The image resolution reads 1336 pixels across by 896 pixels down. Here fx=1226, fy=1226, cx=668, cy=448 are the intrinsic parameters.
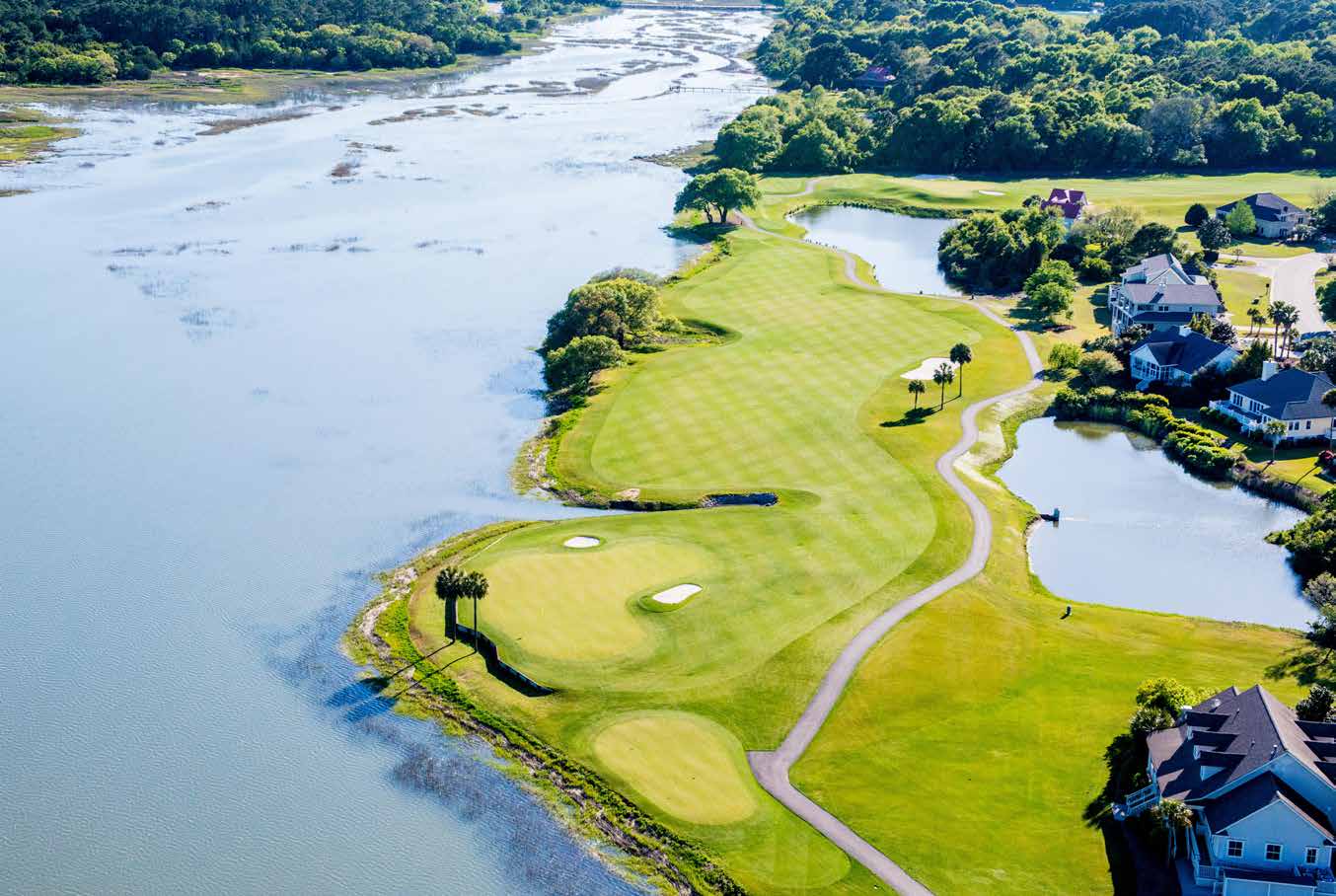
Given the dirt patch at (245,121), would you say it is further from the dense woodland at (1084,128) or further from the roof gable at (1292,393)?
the roof gable at (1292,393)

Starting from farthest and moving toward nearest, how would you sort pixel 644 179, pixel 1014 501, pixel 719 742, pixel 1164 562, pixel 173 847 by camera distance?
1. pixel 644 179
2. pixel 1014 501
3. pixel 1164 562
4. pixel 719 742
5. pixel 173 847

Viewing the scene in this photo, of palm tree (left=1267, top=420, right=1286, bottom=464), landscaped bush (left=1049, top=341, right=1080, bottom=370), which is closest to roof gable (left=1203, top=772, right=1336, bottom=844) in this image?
palm tree (left=1267, top=420, right=1286, bottom=464)

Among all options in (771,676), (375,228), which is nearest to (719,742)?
(771,676)

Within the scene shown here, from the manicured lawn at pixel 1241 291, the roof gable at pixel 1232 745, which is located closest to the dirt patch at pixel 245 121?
the manicured lawn at pixel 1241 291

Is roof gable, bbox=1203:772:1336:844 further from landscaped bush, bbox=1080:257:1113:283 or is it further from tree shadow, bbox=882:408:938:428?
landscaped bush, bbox=1080:257:1113:283

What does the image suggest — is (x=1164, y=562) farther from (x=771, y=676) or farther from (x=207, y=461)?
(x=207, y=461)

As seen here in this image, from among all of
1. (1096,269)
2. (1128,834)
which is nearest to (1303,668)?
(1128,834)
